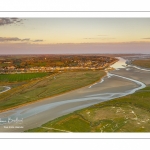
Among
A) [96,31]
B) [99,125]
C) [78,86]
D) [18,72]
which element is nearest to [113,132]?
[99,125]

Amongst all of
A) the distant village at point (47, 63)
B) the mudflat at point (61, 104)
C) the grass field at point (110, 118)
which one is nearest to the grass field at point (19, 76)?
the distant village at point (47, 63)

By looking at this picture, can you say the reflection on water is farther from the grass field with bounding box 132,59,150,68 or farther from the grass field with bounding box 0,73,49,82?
the grass field with bounding box 0,73,49,82

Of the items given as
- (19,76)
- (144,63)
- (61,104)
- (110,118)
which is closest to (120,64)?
(144,63)
